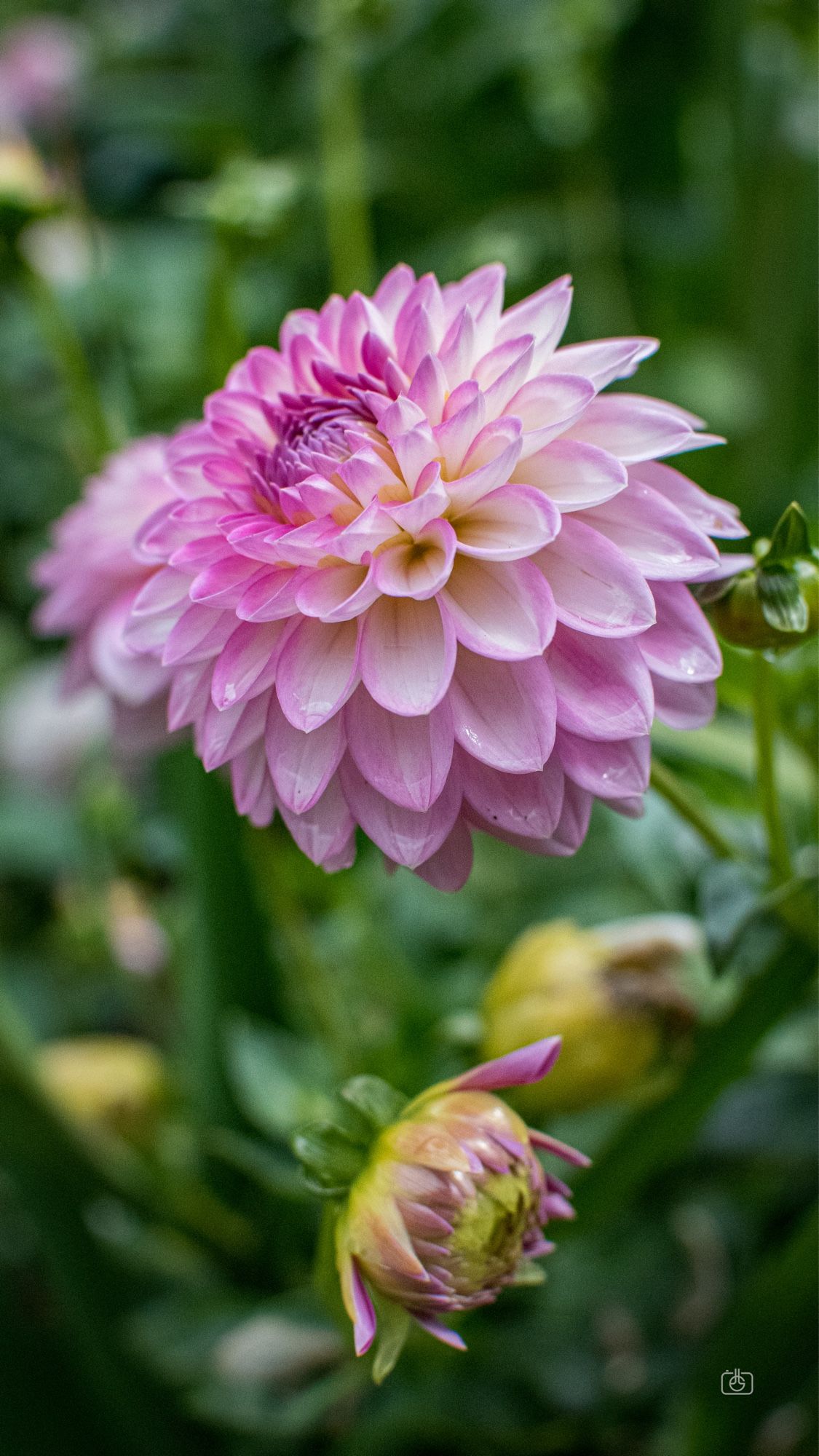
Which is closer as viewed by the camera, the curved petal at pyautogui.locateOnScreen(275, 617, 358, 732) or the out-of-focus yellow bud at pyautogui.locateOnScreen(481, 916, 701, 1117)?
the curved petal at pyautogui.locateOnScreen(275, 617, 358, 732)

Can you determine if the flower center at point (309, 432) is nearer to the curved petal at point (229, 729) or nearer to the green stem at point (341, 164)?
the curved petal at point (229, 729)

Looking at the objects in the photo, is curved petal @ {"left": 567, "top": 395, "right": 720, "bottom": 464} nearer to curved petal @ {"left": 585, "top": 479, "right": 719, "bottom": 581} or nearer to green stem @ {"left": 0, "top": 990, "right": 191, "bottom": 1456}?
curved petal @ {"left": 585, "top": 479, "right": 719, "bottom": 581}

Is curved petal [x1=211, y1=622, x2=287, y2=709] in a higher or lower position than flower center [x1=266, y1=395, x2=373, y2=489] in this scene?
lower

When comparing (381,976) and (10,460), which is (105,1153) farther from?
(10,460)

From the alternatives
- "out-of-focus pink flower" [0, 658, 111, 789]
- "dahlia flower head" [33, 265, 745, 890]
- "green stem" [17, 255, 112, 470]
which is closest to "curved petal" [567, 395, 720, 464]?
"dahlia flower head" [33, 265, 745, 890]

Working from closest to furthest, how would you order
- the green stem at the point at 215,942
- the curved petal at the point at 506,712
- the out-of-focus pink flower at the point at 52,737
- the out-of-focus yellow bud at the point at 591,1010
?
the curved petal at the point at 506,712 < the out-of-focus yellow bud at the point at 591,1010 < the green stem at the point at 215,942 < the out-of-focus pink flower at the point at 52,737

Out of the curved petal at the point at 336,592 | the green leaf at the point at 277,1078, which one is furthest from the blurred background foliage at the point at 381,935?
the curved petal at the point at 336,592

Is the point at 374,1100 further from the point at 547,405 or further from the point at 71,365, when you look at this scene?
the point at 71,365
